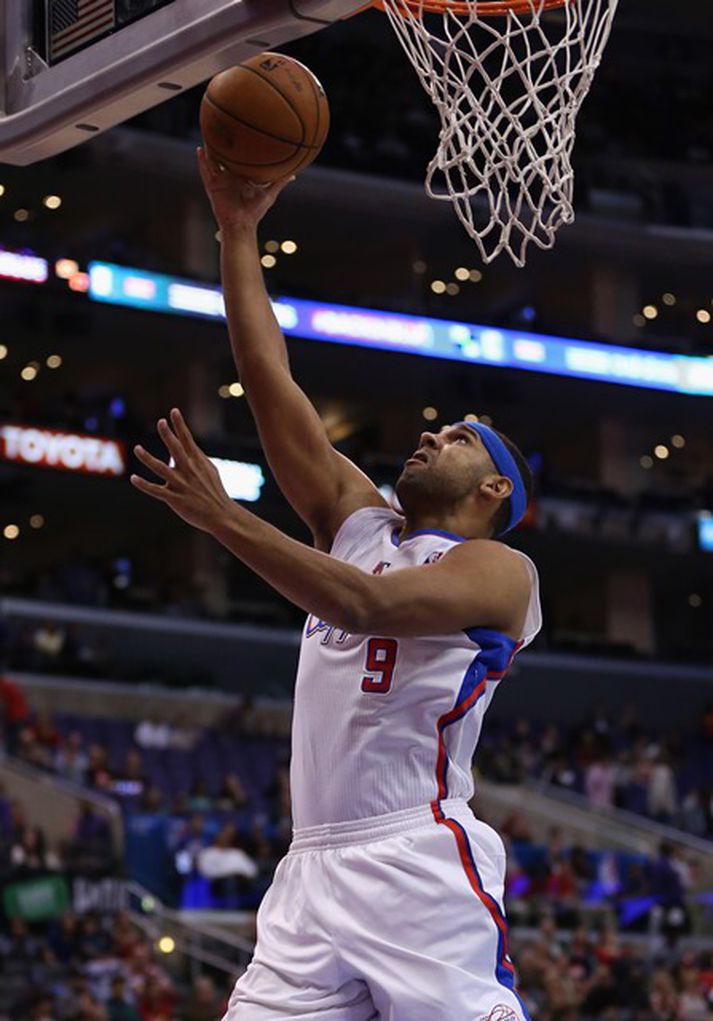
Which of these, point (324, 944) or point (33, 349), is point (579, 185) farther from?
point (324, 944)

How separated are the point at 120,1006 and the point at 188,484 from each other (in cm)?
817

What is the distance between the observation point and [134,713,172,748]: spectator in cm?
1861

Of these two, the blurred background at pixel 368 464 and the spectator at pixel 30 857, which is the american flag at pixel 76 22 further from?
the blurred background at pixel 368 464

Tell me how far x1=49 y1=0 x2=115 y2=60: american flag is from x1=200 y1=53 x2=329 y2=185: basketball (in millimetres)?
291

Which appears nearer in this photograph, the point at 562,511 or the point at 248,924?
the point at 248,924

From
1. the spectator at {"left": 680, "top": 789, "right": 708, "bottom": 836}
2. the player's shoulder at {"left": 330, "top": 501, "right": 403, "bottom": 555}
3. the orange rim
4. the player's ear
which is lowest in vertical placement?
the spectator at {"left": 680, "top": 789, "right": 708, "bottom": 836}

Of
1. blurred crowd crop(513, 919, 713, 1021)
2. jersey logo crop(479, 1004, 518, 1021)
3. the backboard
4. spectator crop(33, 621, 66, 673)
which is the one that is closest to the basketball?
the backboard

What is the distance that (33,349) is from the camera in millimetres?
24031

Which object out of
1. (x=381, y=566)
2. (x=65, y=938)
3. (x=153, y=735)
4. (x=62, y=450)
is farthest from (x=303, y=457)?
(x=62, y=450)

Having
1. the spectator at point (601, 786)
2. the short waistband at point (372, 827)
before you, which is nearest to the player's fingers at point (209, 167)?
the short waistband at point (372, 827)

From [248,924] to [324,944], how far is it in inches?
417

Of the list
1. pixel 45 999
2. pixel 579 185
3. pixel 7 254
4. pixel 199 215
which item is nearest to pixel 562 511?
pixel 579 185

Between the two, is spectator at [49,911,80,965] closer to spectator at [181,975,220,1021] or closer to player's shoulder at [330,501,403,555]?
spectator at [181,975,220,1021]

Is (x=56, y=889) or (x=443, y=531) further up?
(x=443, y=531)
